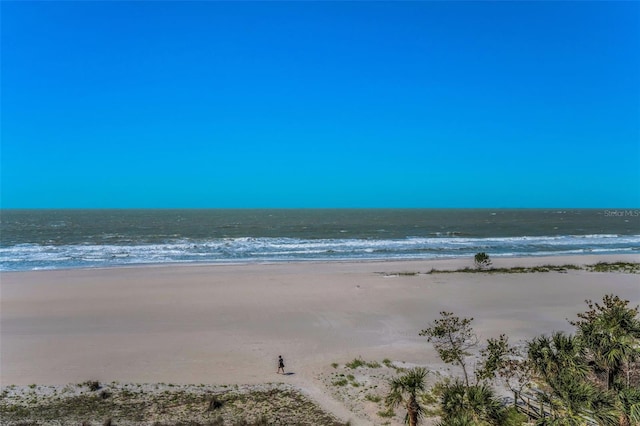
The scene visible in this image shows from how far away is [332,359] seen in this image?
17781 mm

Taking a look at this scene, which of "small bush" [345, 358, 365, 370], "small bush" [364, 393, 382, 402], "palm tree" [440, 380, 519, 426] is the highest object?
"palm tree" [440, 380, 519, 426]

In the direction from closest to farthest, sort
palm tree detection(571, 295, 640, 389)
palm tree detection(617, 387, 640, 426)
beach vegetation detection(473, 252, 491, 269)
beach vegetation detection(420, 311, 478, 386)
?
palm tree detection(617, 387, 640, 426)
palm tree detection(571, 295, 640, 389)
beach vegetation detection(420, 311, 478, 386)
beach vegetation detection(473, 252, 491, 269)

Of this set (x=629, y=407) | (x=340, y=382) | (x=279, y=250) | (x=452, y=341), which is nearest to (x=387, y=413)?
(x=340, y=382)

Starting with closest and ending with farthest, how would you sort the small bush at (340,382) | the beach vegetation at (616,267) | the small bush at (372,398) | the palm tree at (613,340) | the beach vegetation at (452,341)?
the palm tree at (613,340), the beach vegetation at (452,341), the small bush at (372,398), the small bush at (340,382), the beach vegetation at (616,267)

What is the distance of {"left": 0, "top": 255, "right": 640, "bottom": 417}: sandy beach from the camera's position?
17.2 metres

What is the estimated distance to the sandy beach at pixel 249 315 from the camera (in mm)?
17250

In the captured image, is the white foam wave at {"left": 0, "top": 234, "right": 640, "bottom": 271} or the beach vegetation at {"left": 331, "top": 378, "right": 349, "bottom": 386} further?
the white foam wave at {"left": 0, "top": 234, "right": 640, "bottom": 271}

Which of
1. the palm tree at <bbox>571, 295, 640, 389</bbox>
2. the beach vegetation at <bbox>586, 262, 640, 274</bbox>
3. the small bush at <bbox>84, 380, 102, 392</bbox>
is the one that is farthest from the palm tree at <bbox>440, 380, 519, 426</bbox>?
the beach vegetation at <bbox>586, 262, 640, 274</bbox>

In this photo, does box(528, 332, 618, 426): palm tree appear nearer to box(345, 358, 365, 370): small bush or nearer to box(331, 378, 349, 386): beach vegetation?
box(331, 378, 349, 386): beach vegetation

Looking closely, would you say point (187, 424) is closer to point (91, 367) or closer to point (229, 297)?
point (91, 367)

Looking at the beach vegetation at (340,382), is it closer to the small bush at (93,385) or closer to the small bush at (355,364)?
the small bush at (355,364)

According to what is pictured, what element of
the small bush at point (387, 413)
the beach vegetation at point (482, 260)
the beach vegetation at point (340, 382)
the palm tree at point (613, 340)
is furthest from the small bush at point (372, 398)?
the beach vegetation at point (482, 260)

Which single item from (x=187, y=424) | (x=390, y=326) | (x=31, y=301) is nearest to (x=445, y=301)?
(x=390, y=326)

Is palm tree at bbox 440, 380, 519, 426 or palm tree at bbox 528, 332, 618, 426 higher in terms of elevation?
palm tree at bbox 528, 332, 618, 426
